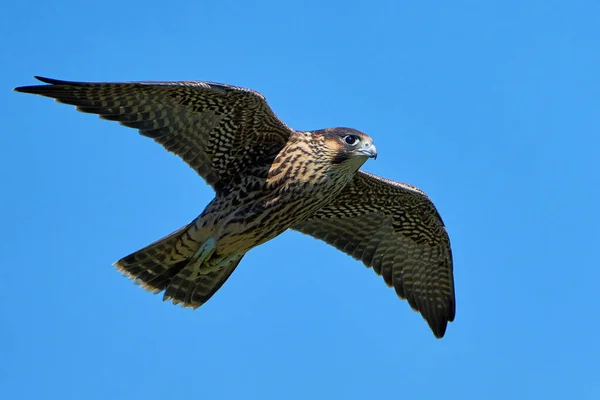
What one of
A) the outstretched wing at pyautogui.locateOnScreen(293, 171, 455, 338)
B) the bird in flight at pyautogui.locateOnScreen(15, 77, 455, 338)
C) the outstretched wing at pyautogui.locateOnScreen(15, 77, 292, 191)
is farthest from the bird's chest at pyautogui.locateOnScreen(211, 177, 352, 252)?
the outstretched wing at pyautogui.locateOnScreen(293, 171, 455, 338)

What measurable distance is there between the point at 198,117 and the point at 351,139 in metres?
1.58

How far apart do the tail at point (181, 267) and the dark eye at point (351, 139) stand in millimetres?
1702

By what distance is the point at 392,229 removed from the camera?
1274cm

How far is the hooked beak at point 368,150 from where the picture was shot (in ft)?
35.3

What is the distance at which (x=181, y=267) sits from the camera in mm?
11648

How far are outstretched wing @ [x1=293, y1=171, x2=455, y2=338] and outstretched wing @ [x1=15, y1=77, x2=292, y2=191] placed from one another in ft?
5.10

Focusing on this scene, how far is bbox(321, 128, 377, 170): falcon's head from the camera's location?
35.4ft

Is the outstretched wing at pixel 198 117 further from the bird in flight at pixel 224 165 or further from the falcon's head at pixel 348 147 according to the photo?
the falcon's head at pixel 348 147

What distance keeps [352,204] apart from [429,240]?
1.03 metres

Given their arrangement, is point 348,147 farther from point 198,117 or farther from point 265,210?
point 198,117

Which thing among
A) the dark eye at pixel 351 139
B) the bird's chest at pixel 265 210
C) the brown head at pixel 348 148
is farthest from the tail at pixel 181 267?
the dark eye at pixel 351 139

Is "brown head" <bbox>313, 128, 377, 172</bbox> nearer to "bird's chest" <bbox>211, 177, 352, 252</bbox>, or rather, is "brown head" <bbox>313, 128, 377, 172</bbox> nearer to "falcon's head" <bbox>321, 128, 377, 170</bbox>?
"falcon's head" <bbox>321, 128, 377, 170</bbox>

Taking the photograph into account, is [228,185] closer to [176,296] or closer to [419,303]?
[176,296]

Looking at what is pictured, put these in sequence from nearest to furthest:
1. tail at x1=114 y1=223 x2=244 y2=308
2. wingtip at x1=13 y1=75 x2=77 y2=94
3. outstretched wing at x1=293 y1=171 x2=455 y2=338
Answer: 1. wingtip at x1=13 y1=75 x2=77 y2=94
2. tail at x1=114 y1=223 x2=244 y2=308
3. outstretched wing at x1=293 y1=171 x2=455 y2=338
